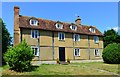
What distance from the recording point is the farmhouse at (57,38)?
39800 mm

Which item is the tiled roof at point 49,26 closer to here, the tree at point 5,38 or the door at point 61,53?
the door at point 61,53

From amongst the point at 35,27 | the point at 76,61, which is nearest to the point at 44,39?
the point at 35,27

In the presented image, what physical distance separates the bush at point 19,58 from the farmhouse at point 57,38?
812cm

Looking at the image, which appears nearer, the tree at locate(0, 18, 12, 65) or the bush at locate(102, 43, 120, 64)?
the bush at locate(102, 43, 120, 64)

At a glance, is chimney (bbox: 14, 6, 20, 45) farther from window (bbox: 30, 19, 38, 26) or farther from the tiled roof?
window (bbox: 30, 19, 38, 26)

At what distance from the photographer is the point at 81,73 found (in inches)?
1107

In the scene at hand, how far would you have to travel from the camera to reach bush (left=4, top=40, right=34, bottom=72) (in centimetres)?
2984

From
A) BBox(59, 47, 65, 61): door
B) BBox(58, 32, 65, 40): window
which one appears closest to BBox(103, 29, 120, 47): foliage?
BBox(59, 47, 65, 61): door

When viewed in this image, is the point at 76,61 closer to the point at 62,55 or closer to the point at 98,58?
the point at 62,55

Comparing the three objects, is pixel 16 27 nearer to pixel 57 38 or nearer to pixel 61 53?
pixel 57 38

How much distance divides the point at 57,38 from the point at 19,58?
14.3 meters

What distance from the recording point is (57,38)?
43.3 meters

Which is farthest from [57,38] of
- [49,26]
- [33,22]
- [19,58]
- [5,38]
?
[19,58]

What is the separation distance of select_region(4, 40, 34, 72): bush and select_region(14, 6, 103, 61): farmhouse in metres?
8.12
